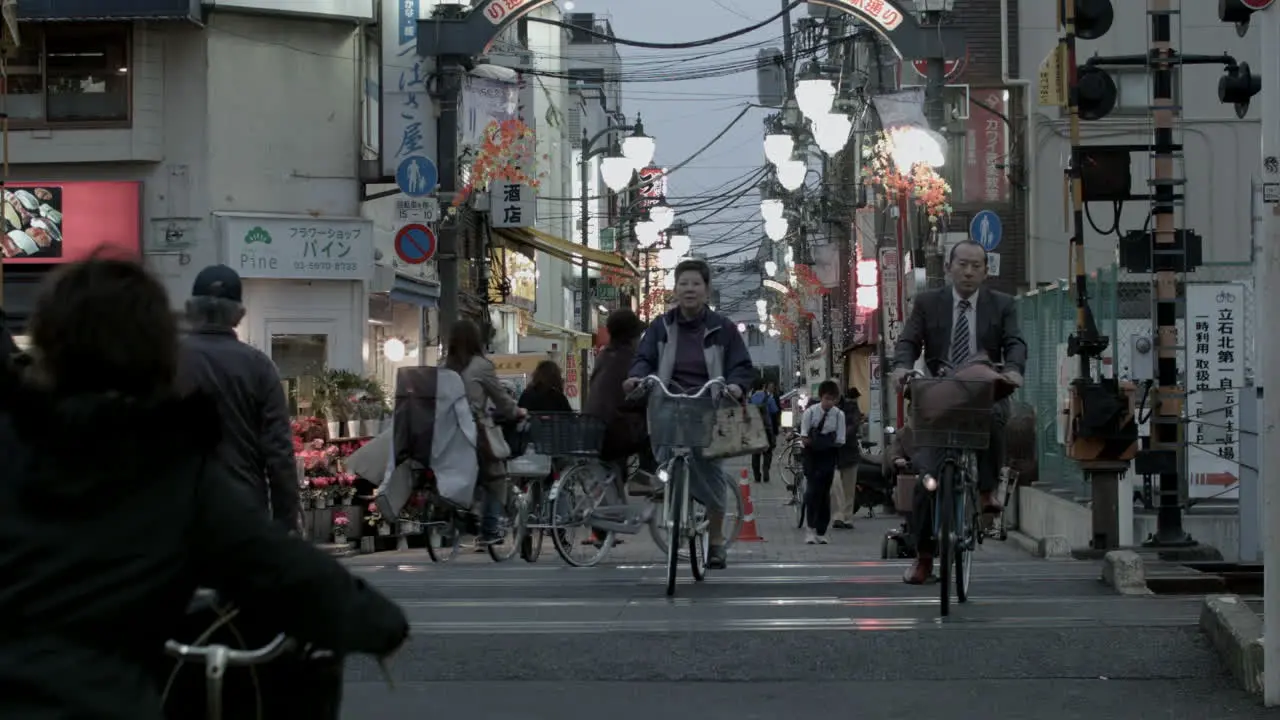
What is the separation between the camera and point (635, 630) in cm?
819

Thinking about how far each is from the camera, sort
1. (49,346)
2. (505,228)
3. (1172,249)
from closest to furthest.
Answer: (49,346), (1172,249), (505,228)

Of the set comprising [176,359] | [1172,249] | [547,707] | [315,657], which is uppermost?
[1172,249]

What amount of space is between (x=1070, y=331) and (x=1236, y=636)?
10296 millimetres

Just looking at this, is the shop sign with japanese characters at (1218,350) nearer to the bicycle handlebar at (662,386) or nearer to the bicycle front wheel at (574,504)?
the bicycle front wheel at (574,504)

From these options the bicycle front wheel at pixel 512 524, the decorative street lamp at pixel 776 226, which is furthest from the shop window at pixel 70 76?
Result: the decorative street lamp at pixel 776 226

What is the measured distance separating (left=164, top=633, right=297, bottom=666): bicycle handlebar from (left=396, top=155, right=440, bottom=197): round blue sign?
18.5m

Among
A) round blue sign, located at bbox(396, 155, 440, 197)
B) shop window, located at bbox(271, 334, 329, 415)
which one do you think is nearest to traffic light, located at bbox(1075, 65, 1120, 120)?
round blue sign, located at bbox(396, 155, 440, 197)

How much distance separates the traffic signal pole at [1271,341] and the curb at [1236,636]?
32 cm

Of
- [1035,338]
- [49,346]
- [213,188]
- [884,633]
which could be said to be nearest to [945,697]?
[884,633]

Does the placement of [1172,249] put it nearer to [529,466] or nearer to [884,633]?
[529,466]

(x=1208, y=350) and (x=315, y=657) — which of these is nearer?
(x=315, y=657)

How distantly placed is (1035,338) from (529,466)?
27.6 ft

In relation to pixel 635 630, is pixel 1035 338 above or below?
above

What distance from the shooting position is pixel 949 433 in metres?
8.65
